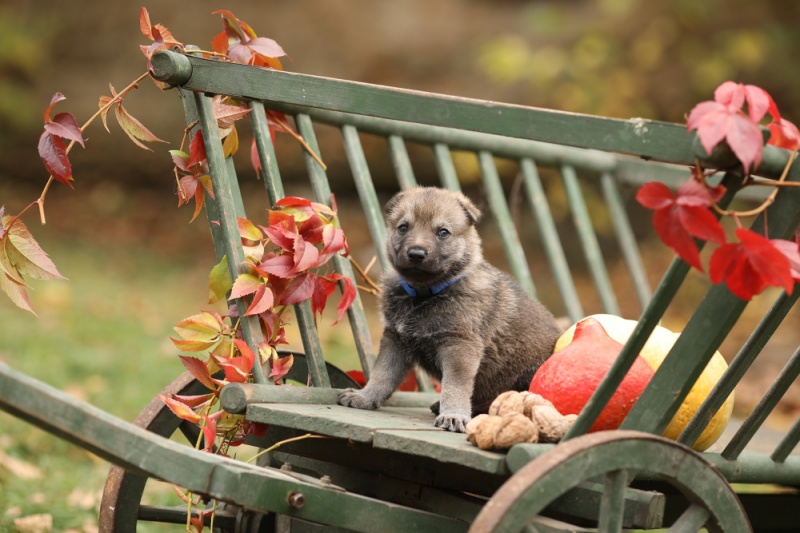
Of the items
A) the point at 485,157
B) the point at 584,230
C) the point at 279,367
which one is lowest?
the point at 279,367

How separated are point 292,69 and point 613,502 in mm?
6291

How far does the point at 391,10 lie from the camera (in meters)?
8.35

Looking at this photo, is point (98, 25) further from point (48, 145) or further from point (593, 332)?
point (593, 332)

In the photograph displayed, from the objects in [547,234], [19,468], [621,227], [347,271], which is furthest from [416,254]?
[19,468]

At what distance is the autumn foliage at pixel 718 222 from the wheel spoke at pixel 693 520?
1.62ft

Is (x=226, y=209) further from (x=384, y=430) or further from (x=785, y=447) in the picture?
(x=785, y=447)

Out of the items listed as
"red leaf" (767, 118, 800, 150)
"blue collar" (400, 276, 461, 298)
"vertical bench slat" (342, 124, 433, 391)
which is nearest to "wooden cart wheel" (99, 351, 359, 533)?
"blue collar" (400, 276, 461, 298)

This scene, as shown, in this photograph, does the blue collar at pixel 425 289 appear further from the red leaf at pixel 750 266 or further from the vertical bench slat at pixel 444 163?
the red leaf at pixel 750 266

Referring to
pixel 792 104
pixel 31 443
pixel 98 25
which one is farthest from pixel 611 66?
pixel 31 443

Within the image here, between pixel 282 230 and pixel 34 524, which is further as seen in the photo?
pixel 34 524

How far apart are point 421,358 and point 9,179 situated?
24.8 feet

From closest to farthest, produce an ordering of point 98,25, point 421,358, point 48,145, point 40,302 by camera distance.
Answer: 1. point 48,145
2. point 421,358
3. point 40,302
4. point 98,25

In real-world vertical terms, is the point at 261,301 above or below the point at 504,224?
below

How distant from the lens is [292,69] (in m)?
7.73
